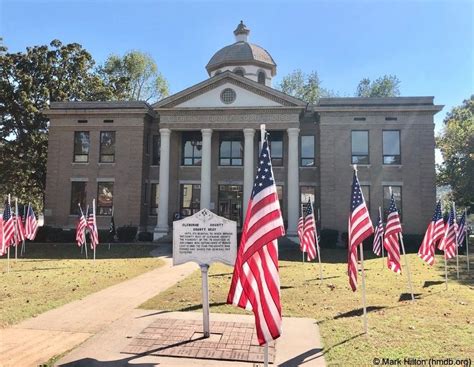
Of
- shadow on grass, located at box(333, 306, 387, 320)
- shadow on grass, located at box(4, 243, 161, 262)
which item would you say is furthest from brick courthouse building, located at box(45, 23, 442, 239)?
shadow on grass, located at box(333, 306, 387, 320)

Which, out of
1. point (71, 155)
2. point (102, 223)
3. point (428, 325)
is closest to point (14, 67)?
point (71, 155)

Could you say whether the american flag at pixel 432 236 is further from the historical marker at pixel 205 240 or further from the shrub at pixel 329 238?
the shrub at pixel 329 238

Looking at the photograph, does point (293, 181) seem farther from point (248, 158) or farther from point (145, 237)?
point (145, 237)

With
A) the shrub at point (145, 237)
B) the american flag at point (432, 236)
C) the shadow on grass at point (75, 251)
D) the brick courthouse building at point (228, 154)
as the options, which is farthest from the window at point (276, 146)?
the american flag at point (432, 236)

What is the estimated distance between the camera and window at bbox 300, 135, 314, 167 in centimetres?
3091

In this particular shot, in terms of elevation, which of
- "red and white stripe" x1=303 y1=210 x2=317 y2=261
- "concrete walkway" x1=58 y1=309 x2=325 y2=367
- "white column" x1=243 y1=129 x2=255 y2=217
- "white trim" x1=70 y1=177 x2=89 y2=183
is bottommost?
"concrete walkway" x1=58 y1=309 x2=325 y2=367

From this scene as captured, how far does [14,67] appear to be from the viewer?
118 feet

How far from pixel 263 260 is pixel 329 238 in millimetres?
21805

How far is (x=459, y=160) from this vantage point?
35.2 m

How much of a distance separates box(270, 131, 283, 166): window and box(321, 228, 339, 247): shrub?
688 centimetres

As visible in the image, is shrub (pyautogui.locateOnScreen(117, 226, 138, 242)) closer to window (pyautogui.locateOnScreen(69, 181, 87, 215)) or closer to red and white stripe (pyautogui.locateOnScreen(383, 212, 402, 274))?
window (pyautogui.locateOnScreen(69, 181, 87, 215))

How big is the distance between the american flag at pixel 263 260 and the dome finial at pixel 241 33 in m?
35.6

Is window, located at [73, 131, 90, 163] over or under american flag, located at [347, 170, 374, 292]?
over

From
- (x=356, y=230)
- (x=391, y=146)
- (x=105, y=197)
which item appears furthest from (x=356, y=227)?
(x=105, y=197)
